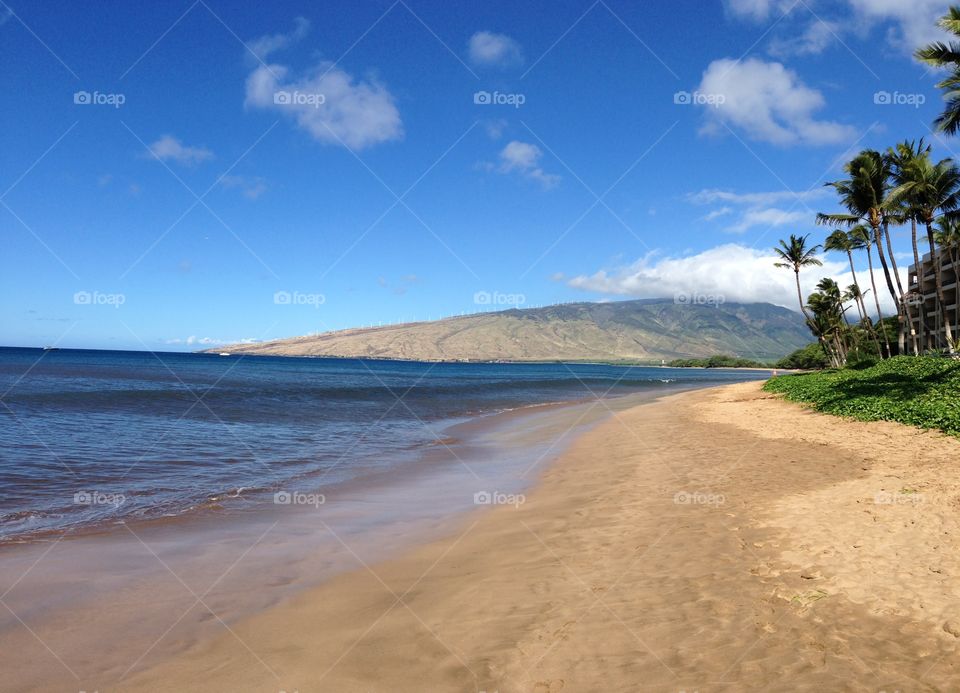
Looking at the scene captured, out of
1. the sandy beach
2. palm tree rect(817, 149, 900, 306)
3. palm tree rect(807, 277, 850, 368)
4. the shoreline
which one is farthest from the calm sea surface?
palm tree rect(807, 277, 850, 368)

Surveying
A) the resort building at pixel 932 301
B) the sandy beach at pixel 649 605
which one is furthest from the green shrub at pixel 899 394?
the resort building at pixel 932 301

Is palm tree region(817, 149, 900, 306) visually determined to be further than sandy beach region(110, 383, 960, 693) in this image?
Yes

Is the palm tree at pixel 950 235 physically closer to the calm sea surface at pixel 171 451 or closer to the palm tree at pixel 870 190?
the palm tree at pixel 870 190

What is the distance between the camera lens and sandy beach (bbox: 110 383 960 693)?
4.05 meters

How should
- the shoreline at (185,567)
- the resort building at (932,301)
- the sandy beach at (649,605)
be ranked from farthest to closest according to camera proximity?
the resort building at (932,301) → the shoreline at (185,567) → the sandy beach at (649,605)

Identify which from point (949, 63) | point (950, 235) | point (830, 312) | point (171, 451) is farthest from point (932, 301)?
point (171, 451)

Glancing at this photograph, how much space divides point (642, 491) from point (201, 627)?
7.40 metres

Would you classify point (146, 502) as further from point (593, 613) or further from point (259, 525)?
point (593, 613)

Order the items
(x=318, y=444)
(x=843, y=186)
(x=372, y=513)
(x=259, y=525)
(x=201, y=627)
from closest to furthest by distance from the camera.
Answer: (x=201, y=627) → (x=259, y=525) → (x=372, y=513) → (x=318, y=444) → (x=843, y=186)

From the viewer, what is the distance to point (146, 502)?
9.59 metres

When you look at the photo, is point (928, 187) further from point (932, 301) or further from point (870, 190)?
point (932, 301)

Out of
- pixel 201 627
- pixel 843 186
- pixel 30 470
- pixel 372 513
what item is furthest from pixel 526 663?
pixel 843 186

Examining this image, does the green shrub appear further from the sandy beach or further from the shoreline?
the shoreline

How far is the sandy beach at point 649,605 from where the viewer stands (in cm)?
405
